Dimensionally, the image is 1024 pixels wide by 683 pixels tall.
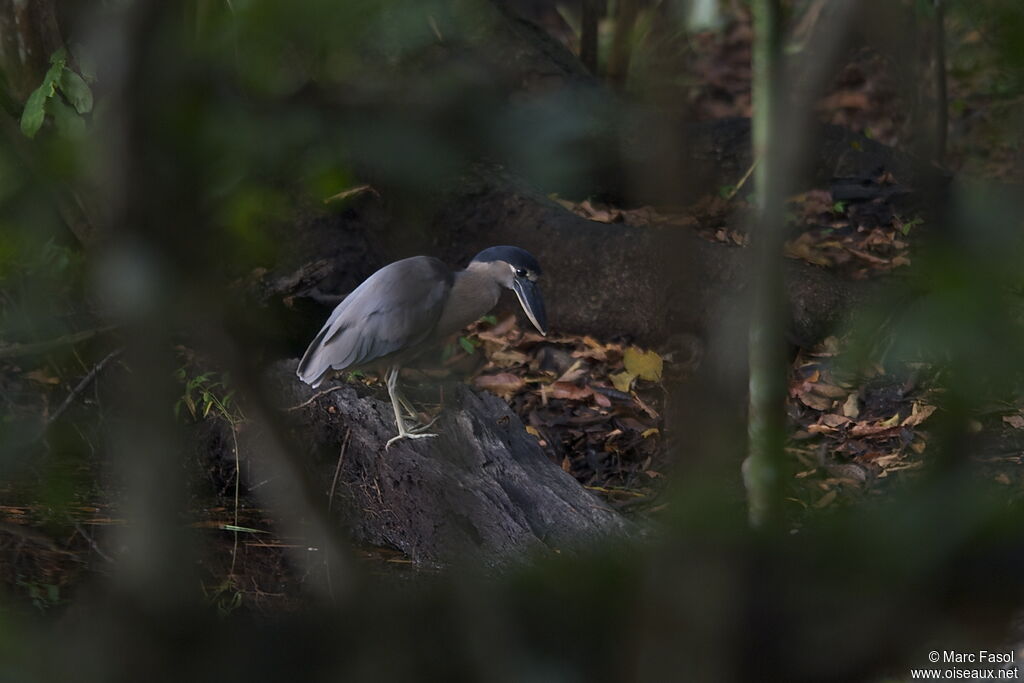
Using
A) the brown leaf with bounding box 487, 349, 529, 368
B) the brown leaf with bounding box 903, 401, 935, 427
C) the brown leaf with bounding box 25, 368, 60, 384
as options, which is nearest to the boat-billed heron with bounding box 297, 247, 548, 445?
the brown leaf with bounding box 487, 349, 529, 368

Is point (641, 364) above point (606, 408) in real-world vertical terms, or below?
above

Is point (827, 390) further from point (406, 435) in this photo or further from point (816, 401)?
point (406, 435)

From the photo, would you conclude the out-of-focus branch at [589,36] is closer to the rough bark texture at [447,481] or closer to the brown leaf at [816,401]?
the brown leaf at [816,401]

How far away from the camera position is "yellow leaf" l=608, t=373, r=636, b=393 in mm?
4754

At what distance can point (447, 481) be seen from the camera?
350 centimetres

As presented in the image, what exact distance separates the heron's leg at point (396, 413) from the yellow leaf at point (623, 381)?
1.00m

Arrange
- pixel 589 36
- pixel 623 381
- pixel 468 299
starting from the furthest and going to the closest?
1. pixel 589 36
2. pixel 623 381
3. pixel 468 299

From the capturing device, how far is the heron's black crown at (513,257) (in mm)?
4387

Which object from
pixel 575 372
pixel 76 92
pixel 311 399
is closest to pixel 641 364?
pixel 575 372

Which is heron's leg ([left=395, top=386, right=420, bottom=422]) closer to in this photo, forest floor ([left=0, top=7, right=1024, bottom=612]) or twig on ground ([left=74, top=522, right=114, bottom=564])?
forest floor ([left=0, top=7, right=1024, bottom=612])

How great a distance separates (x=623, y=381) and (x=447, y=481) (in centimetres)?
147

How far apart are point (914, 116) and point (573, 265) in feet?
14.1

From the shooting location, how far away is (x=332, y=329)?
4.02 metres

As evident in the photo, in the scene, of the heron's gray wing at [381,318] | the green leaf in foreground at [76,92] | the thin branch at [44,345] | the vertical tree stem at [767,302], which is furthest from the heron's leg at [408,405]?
the vertical tree stem at [767,302]
